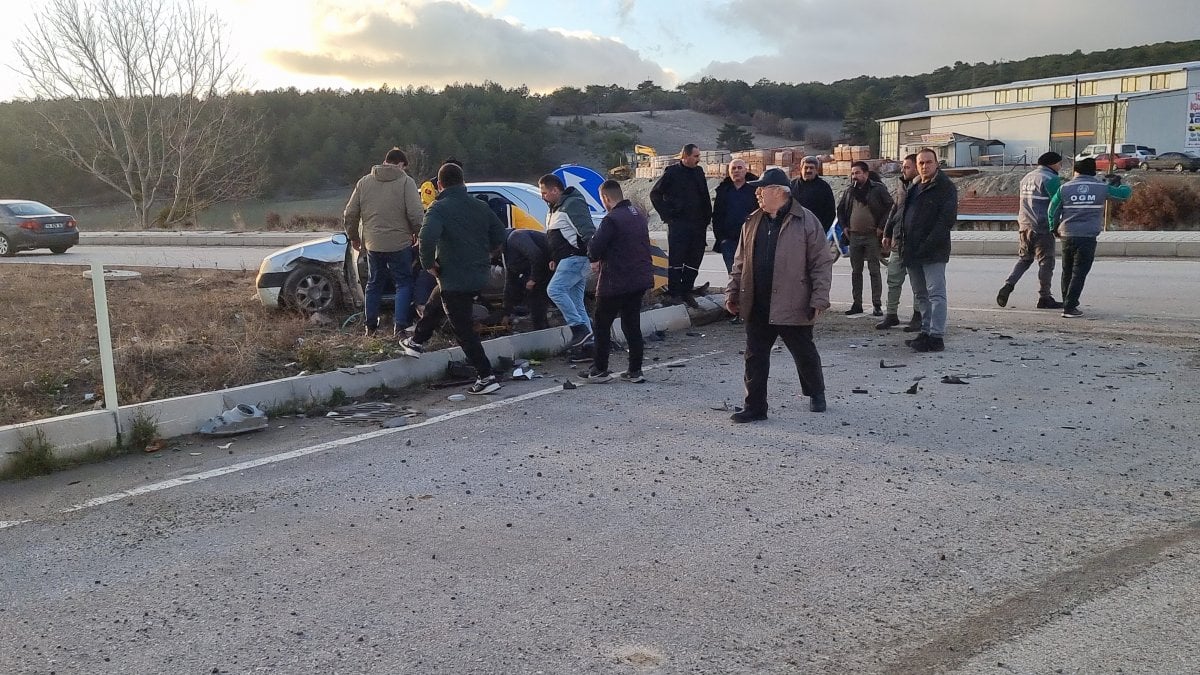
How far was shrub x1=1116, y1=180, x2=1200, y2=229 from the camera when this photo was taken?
2603 centimetres

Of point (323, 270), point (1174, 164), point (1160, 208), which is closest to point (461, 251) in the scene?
point (323, 270)

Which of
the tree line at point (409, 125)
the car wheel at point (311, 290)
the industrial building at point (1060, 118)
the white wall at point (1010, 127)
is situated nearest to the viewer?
the car wheel at point (311, 290)

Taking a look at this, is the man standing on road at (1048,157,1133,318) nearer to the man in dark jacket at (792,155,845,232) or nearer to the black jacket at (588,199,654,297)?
the man in dark jacket at (792,155,845,232)

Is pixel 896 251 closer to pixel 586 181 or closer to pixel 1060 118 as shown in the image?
pixel 586 181

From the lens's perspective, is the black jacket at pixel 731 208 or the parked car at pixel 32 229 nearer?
the black jacket at pixel 731 208

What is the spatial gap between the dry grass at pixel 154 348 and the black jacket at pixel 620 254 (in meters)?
2.13

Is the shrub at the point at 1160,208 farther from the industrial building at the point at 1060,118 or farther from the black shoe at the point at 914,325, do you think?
the industrial building at the point at 1060,118

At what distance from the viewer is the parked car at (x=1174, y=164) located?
48625 mm

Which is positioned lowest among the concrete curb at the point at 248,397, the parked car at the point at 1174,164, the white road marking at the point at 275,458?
the white road marking at the point at 275,458

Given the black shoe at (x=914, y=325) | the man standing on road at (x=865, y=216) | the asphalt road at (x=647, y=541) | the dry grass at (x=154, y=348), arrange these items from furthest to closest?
the man standing on road at (x=865, y=216)
the black shoe at (x=914, y=325)
the dry grass at (x=154, y=348)
the asphalt road at (x=647, y=541)

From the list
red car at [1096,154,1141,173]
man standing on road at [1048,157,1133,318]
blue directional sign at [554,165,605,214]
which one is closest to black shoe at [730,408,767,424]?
man standing on road at [1048,157,1133,318]

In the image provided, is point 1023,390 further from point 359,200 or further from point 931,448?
point 359,200

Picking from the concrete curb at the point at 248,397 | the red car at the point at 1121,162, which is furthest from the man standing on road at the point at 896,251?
the red car at the point at 1121,162

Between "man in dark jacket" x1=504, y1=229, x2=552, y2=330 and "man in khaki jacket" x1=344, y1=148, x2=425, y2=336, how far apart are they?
1033mm
